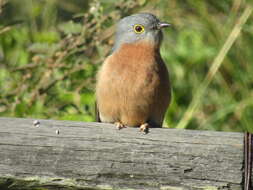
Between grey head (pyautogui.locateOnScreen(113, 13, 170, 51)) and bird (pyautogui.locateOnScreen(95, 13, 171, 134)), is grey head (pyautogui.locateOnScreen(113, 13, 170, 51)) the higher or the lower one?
the higher one

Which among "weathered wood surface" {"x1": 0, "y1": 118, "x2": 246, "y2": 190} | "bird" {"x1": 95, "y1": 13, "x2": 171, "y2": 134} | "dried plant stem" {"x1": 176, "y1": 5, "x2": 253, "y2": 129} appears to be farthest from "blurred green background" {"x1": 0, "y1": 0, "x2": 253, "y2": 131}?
"weathered wood surface" {"x1": 0, "y1": 118, "x2": 246, "y2": 190}

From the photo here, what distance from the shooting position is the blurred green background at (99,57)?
479 centimetres

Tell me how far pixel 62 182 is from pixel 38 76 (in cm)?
225

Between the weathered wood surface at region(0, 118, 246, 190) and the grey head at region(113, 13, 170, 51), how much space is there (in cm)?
158

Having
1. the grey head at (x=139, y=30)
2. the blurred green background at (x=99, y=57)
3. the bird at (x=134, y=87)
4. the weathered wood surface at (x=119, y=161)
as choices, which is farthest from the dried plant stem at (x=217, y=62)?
the weathered wood surface at (x=119, y=161)

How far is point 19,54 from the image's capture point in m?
5.26

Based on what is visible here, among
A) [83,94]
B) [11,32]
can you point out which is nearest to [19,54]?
[11,32]

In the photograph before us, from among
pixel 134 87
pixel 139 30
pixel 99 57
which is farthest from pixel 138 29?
pixel 99 57

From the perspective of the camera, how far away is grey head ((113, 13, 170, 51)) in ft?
14.8

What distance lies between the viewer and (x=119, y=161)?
3033mm

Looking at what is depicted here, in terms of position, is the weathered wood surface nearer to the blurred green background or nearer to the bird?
the bird

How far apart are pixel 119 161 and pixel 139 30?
5.88 ft

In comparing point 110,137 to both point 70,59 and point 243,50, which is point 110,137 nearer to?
point 70,59

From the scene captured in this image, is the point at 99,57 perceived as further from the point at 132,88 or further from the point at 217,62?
the point at 217,62
